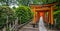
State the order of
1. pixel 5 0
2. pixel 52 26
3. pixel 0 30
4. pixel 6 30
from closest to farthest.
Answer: pixel 0 30
pixel 6 30
pixel 52 26
pixel 5 0

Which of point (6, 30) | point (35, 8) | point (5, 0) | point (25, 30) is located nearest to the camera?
point (6, 30)

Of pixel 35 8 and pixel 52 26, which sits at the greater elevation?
pixel 35 8

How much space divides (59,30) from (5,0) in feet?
54.4

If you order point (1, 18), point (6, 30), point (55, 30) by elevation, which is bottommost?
point (55, 30)

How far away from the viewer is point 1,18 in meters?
7.06

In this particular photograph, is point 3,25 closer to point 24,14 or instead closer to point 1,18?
point 1,18

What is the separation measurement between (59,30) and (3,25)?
15.7 feet

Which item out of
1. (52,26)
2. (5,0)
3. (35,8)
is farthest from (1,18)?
(5,0)

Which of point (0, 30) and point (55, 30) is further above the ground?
point (0, 30)

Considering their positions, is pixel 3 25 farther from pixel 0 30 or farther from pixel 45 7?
pixel 45 7

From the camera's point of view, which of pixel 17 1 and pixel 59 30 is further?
pixel 17 1

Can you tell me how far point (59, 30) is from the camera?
35.1 feet

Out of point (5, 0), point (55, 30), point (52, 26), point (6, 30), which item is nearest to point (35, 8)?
point (52, 26)

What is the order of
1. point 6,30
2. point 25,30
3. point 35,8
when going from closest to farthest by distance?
point 6,30 < point 25,30 < point 35,8
